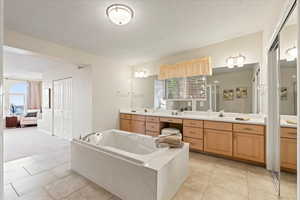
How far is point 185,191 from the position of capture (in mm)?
1821

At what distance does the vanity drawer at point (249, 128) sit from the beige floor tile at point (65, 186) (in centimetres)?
276

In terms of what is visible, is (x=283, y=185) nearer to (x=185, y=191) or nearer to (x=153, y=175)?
(x=185, y=191)

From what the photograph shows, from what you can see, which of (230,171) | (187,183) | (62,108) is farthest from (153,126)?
(62,108)

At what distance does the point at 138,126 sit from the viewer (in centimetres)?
412

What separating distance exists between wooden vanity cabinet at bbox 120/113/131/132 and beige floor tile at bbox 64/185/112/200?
8.30ft

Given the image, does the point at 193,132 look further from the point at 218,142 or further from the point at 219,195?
the point at 219,195

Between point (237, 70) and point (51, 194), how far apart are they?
13.2 ft

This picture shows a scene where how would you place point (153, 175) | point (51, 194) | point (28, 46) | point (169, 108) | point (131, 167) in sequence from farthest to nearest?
point (169, 108) < point (28, 46) < point (51, 194) < point (131, 167) < point (153, 175)

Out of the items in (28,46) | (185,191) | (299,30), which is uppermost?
(28,46)

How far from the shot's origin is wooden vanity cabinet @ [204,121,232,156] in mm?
2657

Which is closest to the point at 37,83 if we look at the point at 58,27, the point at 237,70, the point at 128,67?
the point at 128,67

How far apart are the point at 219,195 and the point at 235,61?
105 inches

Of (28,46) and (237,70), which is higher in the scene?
(28,46)

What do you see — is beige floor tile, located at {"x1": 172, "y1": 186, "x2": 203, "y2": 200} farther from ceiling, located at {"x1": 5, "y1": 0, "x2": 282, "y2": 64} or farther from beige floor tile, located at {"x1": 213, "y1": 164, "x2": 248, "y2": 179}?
ceiling, located at {"x1": 5, "y1": 0, "x2": 282, "y2": 64}
